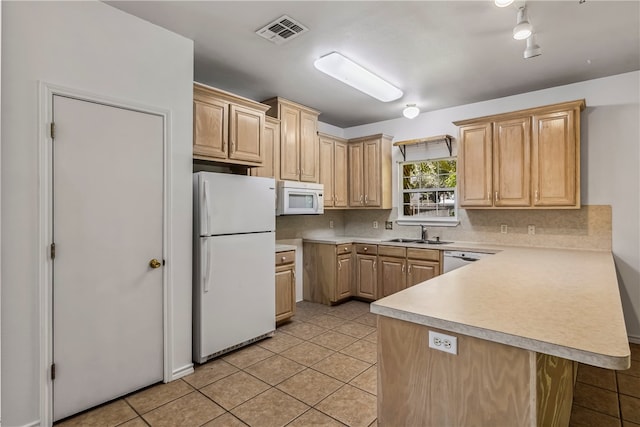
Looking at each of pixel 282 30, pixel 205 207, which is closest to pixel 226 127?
pixel 205 207

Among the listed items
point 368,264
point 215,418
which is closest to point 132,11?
point 215,418

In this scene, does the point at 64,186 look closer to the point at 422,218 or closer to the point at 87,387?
the point at 87,387

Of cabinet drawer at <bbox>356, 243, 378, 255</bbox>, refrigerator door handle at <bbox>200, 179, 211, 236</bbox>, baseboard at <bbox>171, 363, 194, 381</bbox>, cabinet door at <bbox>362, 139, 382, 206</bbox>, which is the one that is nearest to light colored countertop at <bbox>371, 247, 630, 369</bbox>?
refrigerator door handle at <bbox>200, 179, 211, 236</bbox>

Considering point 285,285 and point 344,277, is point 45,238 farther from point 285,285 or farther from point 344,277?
point 344,277

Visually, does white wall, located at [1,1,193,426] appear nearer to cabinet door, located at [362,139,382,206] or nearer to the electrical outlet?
the electrical outlet

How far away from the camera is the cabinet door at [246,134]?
10.5 feet

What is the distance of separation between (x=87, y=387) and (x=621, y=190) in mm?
5035

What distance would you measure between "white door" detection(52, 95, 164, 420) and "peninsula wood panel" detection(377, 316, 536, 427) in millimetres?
1893

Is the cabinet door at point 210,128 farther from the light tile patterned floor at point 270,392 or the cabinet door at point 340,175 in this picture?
the cabinet door at point 340,175

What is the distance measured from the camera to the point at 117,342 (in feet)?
7.72

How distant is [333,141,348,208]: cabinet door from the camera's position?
16.5 ft

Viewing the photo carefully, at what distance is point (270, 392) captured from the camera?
2.46 m

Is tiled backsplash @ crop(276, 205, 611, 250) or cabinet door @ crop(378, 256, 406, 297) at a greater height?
tiled backsplash @ crop(276, 205, 611, 250)

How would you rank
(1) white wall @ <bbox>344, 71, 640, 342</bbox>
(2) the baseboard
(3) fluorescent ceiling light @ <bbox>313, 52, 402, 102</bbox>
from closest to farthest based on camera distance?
(2) the baseboard < (3) fluorescent ceiling light @ <bbox>313, 52, 402, 102</bbox> < (1) white wall @ <bbox>344, 71, 640, 342</bbox>
